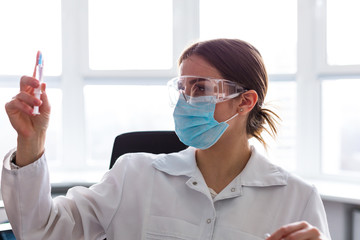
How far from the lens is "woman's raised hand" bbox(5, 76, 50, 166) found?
3.68ft

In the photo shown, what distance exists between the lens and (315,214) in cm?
136

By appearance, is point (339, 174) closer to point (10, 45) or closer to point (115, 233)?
point (115, 233)

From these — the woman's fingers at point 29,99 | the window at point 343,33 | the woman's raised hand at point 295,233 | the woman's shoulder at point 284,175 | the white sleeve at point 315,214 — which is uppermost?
the window at point 343,33

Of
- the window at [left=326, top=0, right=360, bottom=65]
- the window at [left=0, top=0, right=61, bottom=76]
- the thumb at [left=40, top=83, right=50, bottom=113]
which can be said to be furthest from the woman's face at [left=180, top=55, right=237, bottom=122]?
the window at [left=0, top=0, right=61, bottom=76]

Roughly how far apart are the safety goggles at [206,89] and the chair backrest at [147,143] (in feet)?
1.20

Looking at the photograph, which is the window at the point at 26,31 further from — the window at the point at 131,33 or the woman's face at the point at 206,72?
the woman's face at the point at 206,72

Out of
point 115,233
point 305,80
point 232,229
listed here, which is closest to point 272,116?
point 232,229

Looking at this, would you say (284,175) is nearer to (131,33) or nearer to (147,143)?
(147,143)

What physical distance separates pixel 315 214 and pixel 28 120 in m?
0.89

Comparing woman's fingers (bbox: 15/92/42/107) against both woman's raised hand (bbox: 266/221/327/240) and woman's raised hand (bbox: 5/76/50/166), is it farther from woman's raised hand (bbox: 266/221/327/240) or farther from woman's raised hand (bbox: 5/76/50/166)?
woman's raised hand (bbox: 266/221/327/240)

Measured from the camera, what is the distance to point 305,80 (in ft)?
9.59

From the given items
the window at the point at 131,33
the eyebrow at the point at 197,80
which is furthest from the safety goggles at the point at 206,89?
the window at the point at 131,33

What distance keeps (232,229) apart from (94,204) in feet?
1.46

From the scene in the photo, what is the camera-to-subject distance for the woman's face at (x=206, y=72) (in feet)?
4.74
